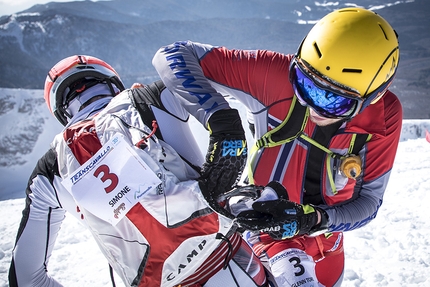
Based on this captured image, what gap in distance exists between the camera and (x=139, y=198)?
134 cm

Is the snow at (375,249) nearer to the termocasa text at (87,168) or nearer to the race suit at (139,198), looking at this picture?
the race suit at (139,198)

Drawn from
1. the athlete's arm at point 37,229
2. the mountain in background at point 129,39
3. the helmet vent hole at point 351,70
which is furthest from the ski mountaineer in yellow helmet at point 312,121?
the mountain in background at point 129,39

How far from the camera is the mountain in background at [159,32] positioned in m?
37.3

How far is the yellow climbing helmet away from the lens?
1823 mm

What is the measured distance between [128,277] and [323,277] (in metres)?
1.62

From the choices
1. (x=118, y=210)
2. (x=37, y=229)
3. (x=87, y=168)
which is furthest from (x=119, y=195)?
(x=37, y=229)

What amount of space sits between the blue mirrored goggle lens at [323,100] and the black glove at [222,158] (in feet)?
2.28

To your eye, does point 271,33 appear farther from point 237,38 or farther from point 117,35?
point 117,35

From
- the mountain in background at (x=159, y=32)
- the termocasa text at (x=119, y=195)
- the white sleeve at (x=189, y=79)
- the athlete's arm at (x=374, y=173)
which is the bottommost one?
the mountain in background at (x=159, y=32)

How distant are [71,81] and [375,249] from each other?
13.3 feet

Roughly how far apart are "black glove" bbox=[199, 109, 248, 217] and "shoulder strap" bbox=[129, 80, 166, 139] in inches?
11.1

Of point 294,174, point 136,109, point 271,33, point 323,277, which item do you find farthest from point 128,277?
point 271,33

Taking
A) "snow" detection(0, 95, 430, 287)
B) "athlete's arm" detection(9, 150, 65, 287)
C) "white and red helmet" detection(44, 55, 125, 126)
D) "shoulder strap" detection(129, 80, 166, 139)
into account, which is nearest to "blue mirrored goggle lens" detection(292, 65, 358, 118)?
"shoulder strap" detection(129, 80, 166, 139)

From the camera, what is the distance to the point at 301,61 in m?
1.99
